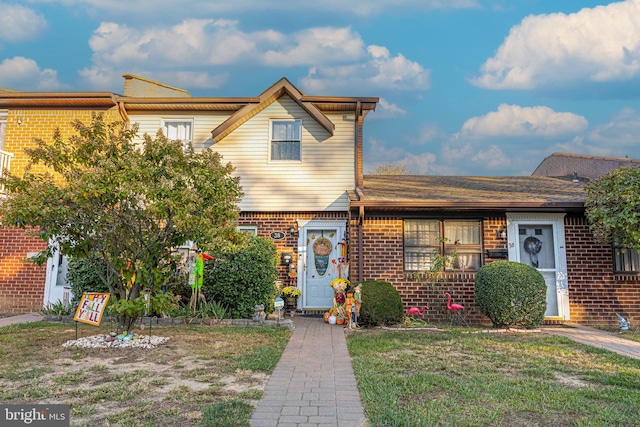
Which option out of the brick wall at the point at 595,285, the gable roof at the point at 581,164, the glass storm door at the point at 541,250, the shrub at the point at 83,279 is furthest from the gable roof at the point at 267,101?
the gable roof at the point at 581,164

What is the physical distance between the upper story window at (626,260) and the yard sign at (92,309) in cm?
1100

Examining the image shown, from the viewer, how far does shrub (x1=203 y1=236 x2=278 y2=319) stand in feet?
30.0

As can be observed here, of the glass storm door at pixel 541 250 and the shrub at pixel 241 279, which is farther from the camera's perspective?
the glass storm door at pixel 541 250

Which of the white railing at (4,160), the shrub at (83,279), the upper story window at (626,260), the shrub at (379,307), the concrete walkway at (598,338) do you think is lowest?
the concrete walkway at (598,338)

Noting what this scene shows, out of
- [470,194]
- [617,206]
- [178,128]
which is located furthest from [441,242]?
[178,128]

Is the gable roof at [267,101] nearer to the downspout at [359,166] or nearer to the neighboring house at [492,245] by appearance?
the downspout at [359,166]

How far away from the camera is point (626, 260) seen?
392 inches

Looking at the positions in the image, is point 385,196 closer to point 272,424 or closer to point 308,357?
point 308,357

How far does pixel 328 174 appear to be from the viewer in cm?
1137

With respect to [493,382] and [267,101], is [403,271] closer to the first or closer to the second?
[493,382]

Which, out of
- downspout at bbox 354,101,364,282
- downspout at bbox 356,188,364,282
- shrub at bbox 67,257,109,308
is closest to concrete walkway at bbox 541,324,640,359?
downspout at bbox 356,188,364,282

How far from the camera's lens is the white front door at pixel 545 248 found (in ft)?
32.8

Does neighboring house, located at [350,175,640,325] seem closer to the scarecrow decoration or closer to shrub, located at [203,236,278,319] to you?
shrub, located at [203,236,278,319]

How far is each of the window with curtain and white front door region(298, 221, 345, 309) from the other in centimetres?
186
